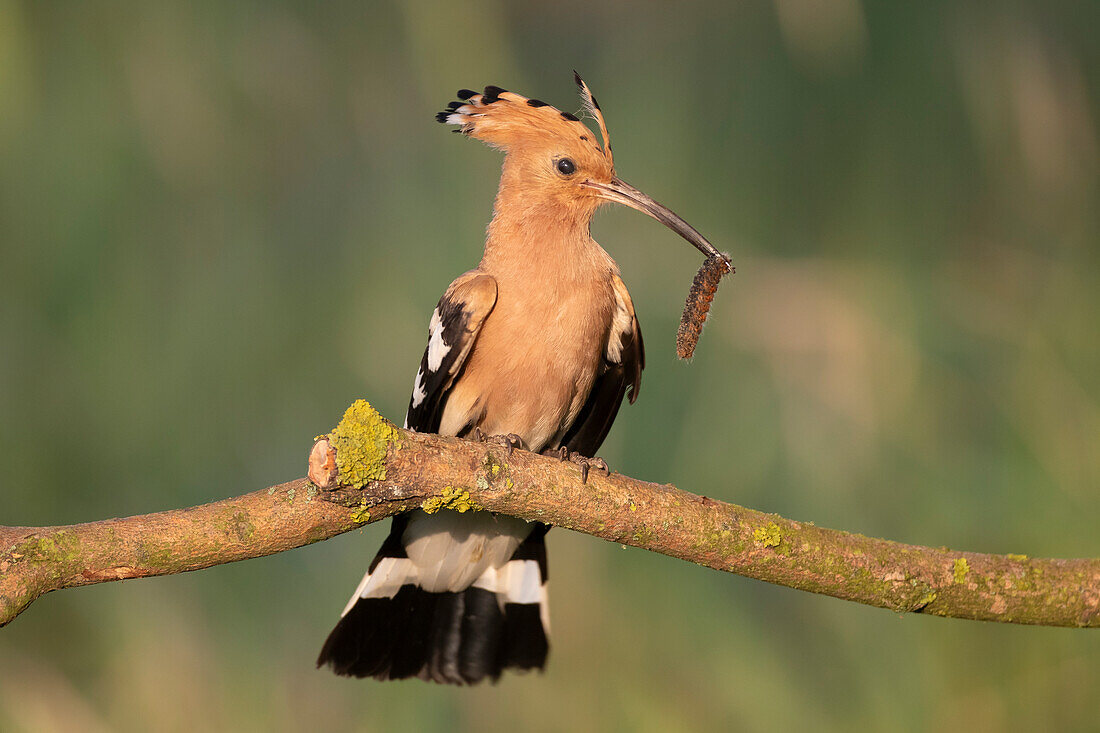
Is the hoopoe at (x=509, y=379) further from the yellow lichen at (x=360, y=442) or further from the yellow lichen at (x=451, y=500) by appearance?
the yellow lichen at (x=360, y=442)

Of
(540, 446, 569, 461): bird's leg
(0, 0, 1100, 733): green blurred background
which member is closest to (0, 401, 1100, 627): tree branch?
(540, 446, 569, 461): bird's leg

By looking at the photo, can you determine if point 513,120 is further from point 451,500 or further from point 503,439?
point 451,500

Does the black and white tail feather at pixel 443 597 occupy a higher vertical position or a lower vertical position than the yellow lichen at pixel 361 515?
lower

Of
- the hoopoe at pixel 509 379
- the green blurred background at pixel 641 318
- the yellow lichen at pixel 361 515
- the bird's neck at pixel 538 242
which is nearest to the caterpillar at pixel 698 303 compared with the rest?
the hoopoe at pixel 509 379

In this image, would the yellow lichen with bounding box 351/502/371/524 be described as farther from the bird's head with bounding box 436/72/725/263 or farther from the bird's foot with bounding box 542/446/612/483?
the bird's head with bounding box 436/72/725/263

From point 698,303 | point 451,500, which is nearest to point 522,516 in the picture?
point 451,500

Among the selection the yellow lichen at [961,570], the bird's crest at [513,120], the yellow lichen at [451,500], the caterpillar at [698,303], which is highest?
the bird's crest at [513,120]

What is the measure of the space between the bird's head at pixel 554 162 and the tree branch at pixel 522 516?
58 centimetres

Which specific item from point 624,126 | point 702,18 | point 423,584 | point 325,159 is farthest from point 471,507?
point 702,18

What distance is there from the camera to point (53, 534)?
1.23 m

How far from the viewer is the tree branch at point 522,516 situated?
1229mm

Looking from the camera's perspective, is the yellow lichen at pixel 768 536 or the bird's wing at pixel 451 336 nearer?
the yellow lichen at pixel 768 536

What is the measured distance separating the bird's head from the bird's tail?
61cm

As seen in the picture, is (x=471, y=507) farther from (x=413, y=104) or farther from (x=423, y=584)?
(x=413, y=104)
